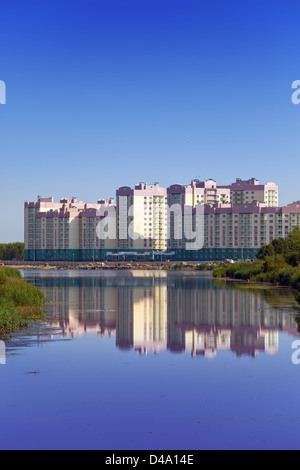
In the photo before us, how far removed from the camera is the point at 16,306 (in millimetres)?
35156

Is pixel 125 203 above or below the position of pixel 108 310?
above

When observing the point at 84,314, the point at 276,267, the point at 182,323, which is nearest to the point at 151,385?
the point at 182,323

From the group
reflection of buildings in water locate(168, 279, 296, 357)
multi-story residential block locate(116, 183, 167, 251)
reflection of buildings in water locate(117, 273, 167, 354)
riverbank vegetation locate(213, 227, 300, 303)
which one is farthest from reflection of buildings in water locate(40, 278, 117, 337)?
multi-story residential block locate(116, 183, 167, 251)

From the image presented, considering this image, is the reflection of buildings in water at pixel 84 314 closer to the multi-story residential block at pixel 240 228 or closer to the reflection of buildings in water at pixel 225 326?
the reflection of buildings in water at pixel 225 326

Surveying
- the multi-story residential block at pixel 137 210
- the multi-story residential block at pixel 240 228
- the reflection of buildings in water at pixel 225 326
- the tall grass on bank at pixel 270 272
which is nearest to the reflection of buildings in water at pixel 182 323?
the reflection of buildings in water at pixel 225 326

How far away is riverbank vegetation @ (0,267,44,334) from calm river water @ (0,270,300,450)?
0.90 meters

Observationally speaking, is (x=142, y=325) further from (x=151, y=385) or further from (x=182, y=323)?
(x=151, y=385)

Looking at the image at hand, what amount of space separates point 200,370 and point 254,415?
17.1 ft

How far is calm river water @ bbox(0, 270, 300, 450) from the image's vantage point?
1288 centimetres

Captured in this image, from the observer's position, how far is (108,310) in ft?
128

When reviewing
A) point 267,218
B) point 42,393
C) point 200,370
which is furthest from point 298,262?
point 267,218

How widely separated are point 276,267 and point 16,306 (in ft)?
147

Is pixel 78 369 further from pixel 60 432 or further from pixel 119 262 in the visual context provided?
pixel 119 262

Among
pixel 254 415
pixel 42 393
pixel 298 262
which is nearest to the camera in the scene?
pixel 254 415
